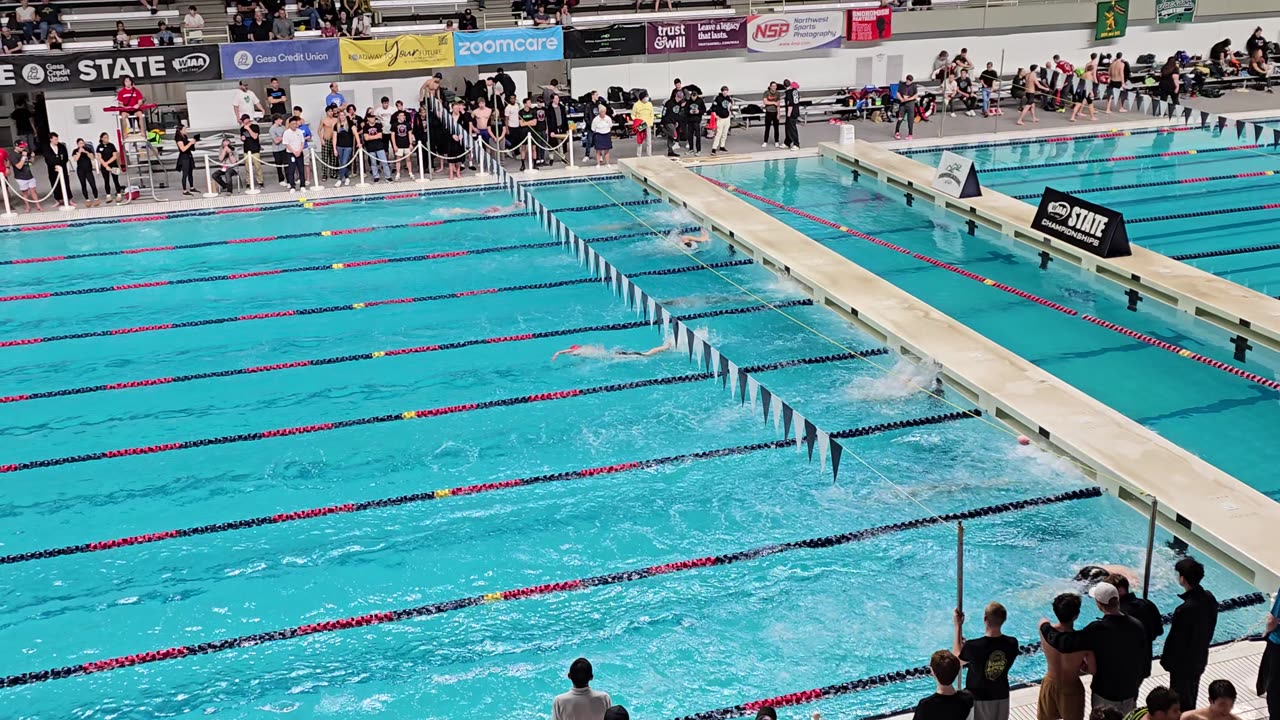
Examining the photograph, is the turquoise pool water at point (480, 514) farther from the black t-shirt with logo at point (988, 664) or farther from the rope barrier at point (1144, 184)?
the rope barrier at point (1144, 184)

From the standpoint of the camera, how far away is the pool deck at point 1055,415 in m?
7.24

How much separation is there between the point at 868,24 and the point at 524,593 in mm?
18045

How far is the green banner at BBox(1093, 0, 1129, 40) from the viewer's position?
24.2m

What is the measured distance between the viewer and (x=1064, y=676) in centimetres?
521

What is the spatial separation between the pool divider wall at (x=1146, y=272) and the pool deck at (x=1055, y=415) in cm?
231

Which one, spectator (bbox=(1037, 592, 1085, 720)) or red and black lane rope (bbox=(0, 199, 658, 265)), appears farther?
red and black lane rope (bbox=(0, 199, 658, 265))

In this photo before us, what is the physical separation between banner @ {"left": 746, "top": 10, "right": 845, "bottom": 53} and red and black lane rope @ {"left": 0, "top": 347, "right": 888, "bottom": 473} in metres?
13.0

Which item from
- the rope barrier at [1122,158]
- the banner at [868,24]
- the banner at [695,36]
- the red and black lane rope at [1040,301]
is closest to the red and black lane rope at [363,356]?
the red and black lane rope at [1040,301]

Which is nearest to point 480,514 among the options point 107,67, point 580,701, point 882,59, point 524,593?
point 524,593

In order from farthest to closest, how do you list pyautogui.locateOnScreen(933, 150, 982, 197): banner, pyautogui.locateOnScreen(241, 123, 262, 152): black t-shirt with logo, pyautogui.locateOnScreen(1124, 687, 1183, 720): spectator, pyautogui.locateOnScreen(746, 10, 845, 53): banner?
pyautogui.locateOnScreen(746, 10, 845, 53): banner < pyautogui.locateOnScreen(241, 123, 262, 152): black t-shirt with logo < pyautogui.locateOnScreen(933, 150, 982, 197): banner < pyautogui.locateOnScreen(1124, 687, 1183, 720): spectator

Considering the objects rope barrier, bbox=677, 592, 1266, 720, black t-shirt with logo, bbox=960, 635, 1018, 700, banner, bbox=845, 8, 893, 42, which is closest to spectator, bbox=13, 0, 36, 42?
banner, bbox=845, 8, 893, 42

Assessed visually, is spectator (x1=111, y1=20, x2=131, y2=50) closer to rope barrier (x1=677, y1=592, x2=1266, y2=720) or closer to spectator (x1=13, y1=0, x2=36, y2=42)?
spectator (x1=13, y1=0, x2=36, y2=42)

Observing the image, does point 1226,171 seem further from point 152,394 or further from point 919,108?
point 152,394

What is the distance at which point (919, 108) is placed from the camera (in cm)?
2166
